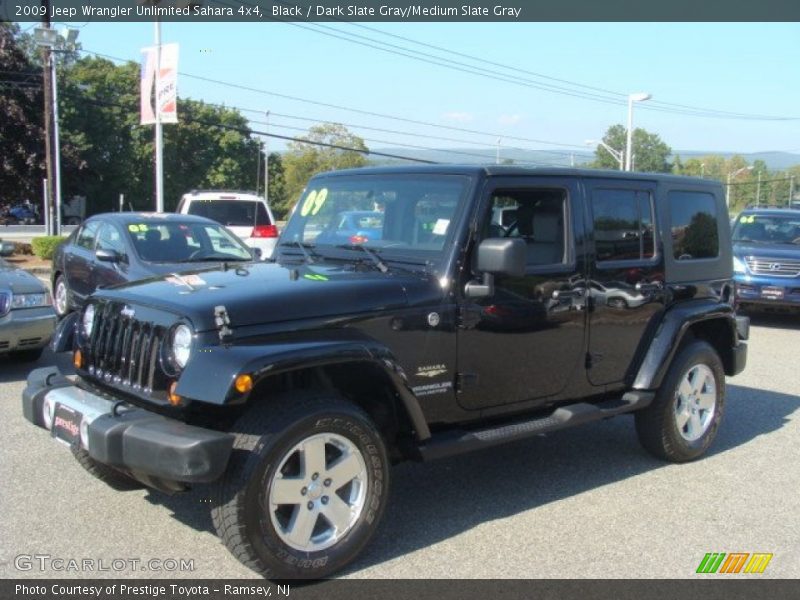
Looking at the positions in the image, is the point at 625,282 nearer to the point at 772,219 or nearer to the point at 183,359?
the point at 183,359

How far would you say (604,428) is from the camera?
6625 millimetres

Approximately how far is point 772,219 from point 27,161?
103 feet

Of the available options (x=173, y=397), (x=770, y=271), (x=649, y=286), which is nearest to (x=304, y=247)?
(x=173, y=397)

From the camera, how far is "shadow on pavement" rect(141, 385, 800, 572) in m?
4.35

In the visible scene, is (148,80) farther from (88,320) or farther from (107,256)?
(88,320)

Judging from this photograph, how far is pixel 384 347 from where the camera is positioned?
387cm

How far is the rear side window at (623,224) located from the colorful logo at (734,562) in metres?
1.87

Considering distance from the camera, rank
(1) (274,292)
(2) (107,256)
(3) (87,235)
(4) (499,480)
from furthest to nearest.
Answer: (3) (87,235) < (2) (107,256) < (4) (499,480) < (1) (274,292)

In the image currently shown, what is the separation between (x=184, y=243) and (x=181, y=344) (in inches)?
250

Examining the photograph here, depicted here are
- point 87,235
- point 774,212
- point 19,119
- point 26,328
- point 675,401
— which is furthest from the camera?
point 19,119

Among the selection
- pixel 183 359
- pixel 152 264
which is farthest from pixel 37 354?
pixel 183 359

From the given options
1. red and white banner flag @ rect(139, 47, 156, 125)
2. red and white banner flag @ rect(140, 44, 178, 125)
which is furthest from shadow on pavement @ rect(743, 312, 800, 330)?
red and white banner flag @ rect(139, 47, 156, 125)

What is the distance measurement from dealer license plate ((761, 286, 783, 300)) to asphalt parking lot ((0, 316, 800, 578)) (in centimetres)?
703

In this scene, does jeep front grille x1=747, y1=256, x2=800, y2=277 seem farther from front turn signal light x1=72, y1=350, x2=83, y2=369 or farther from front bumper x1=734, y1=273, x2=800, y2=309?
front turn signal light x1=72, y1=350, x2=83, y2=369
